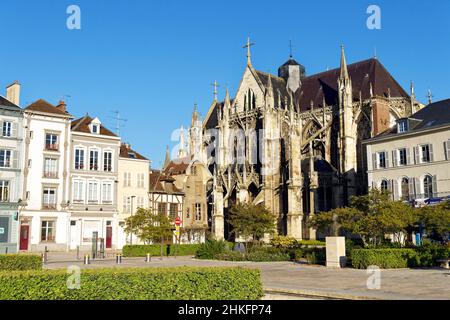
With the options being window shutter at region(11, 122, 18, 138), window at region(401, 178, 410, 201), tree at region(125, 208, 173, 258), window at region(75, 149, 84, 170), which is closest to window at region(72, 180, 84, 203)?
window at region(75, 149, 84, 170)

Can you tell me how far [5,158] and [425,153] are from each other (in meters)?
33.5

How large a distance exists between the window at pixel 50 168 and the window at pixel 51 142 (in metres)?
1.03

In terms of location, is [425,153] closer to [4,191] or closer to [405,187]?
[405,187]

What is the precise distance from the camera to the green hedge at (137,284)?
37.9 ft

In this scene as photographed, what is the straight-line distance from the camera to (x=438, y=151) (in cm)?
3809

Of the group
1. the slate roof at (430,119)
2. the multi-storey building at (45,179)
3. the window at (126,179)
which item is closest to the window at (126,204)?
the window at (126,179)

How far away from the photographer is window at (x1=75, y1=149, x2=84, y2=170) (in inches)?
1769

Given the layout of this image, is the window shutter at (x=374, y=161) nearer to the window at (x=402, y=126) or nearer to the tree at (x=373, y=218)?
the window at (x=402, y=126)

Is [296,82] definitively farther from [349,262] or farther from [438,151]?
[349,262]

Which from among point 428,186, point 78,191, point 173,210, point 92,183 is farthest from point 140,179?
point 428,186

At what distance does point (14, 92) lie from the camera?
43.6 metres

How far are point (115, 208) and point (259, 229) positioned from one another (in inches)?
551

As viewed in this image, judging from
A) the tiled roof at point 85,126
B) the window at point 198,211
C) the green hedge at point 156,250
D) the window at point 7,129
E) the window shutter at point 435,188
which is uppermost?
the tiled roof at point 85,126
